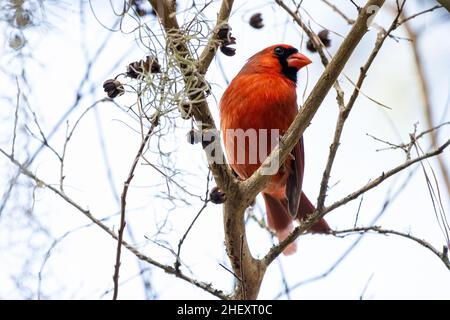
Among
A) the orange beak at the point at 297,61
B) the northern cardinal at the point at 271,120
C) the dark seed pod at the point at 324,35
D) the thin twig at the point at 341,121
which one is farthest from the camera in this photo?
the orange beak at the point at 297,61

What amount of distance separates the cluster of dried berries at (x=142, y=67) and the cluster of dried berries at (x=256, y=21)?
21.3 inches

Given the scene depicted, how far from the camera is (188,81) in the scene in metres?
2.39

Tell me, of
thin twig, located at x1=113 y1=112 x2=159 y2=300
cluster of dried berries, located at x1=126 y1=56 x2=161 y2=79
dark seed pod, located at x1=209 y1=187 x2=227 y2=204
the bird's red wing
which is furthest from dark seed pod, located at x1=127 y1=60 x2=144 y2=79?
the bird's red wing

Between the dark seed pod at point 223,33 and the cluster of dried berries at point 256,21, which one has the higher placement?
the cluster of dried berries at point 256,21

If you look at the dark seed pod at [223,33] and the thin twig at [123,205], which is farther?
the dark seed pod at [223,33]

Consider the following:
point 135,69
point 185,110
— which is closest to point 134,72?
point 135,69

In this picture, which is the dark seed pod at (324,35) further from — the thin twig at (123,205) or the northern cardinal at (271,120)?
the thin twig at (123,205)

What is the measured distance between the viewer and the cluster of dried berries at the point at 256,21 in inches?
108

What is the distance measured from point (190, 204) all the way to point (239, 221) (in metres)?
0.43

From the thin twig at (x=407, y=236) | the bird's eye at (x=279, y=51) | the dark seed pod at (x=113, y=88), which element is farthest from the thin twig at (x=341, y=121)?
the bird's eye at (x=279, y=51)

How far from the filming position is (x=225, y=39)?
2441mm
